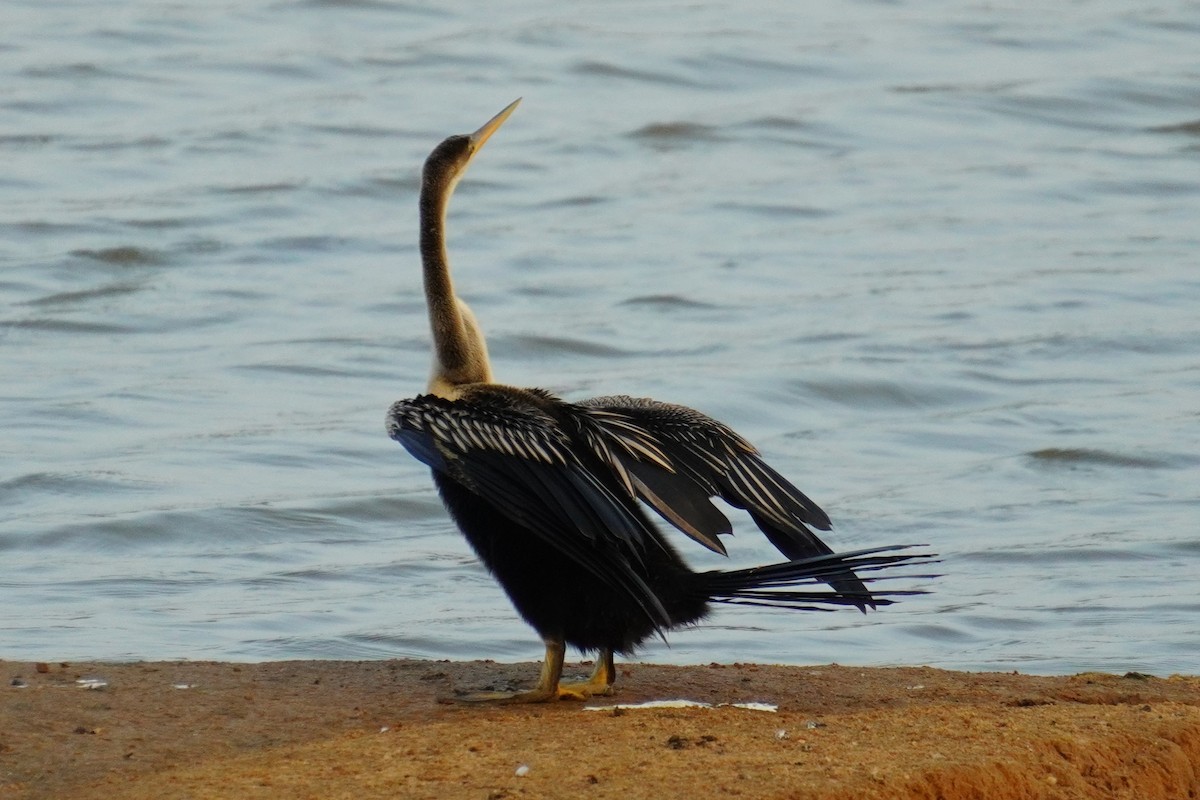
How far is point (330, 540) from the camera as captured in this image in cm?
851

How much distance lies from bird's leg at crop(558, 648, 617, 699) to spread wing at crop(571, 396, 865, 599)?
51cm

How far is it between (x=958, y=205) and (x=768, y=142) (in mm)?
2415

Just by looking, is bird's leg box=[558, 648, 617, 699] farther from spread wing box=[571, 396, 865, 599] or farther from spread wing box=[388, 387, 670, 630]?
spread wing box=[571, 396, 865, 599]

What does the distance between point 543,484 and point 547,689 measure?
0.62m

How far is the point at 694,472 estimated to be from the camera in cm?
505

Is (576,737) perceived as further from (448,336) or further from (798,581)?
(448,336)

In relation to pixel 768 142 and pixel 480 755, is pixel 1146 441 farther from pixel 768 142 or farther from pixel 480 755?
pixel 768 142

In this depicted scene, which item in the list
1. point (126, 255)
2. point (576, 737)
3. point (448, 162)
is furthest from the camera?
point (126, 255)

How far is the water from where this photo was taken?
306 inches

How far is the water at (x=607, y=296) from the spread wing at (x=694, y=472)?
178 centimetres

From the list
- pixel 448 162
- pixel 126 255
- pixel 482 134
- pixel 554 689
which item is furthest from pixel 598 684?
pixel 126 255

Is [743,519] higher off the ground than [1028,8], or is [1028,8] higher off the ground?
[1028,8]

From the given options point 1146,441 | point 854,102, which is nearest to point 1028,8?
point 854,102

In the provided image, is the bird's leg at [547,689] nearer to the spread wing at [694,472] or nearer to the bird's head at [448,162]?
the spread wing at [694,472]
